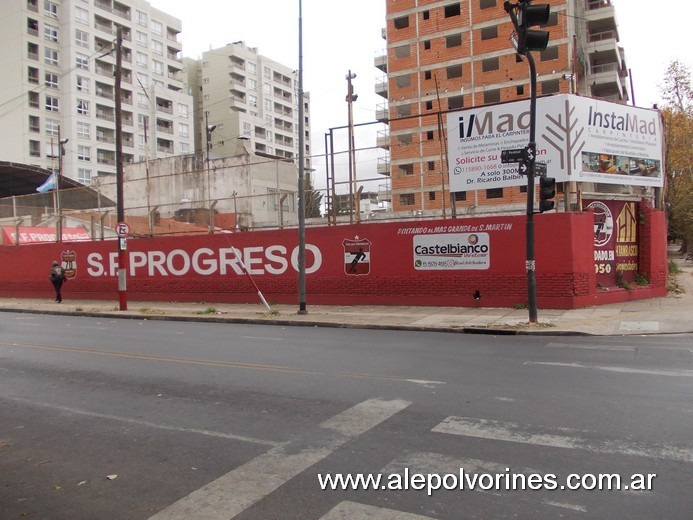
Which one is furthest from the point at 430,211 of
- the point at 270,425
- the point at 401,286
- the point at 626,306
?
the point at 270,425

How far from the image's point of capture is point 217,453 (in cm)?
489

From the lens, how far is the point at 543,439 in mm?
4988

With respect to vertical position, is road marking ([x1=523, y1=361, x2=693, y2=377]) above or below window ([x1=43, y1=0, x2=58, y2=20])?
below

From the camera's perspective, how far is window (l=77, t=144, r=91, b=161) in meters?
67.9

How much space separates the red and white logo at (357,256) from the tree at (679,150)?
2392cm

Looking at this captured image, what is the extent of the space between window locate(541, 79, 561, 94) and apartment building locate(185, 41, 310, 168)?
52.2 metres

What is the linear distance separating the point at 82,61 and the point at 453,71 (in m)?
45.4

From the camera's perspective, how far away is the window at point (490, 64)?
177 ft

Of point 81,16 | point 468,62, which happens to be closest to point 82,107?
point 81,16

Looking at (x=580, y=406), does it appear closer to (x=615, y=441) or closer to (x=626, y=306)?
(x=615, y=441)

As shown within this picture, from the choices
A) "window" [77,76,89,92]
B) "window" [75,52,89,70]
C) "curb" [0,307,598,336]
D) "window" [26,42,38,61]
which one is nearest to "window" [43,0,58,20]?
"window" [26,42,38,61]

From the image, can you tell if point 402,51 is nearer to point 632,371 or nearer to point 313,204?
point 313,204

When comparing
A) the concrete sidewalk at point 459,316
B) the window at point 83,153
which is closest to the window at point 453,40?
the concrete sidewalk at point 459,316

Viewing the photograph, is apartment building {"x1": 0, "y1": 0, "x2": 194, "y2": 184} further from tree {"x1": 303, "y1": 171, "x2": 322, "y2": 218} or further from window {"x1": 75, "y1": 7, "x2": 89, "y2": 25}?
tree {"x1": 303, "y1": 171, "x2": 322, "y2": 218}
